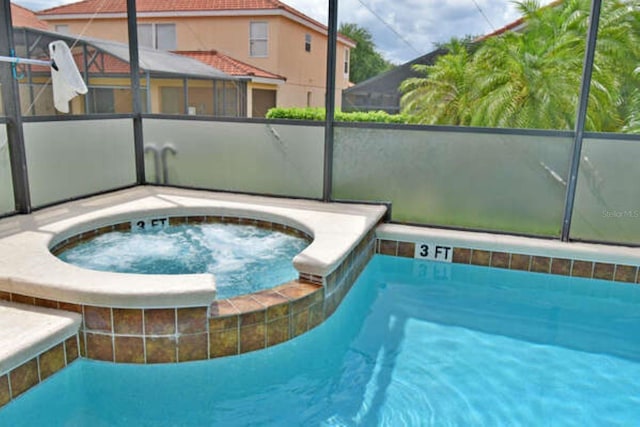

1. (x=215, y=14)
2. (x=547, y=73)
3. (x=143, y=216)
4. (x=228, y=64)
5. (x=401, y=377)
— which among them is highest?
(x=215, y=14)

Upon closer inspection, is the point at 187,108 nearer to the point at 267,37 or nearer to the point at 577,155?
the point at 267,37

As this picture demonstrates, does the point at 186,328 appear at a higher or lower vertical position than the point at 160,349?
higher

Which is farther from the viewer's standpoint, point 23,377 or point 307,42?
point 307,42

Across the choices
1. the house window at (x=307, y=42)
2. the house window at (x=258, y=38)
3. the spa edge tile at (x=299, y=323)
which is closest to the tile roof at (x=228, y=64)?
the house window at (x=258, y=38)

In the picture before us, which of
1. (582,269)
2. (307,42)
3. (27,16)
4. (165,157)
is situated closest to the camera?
(582,269)

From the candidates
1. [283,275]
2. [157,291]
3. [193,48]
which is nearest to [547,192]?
[283,275]

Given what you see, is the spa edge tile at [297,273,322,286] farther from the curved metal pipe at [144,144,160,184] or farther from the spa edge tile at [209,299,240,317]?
the curved metal pipe at [144,144,160,184]

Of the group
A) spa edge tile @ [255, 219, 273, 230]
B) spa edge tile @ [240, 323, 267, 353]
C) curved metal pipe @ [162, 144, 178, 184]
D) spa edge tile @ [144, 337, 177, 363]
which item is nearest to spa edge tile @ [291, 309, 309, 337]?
spa edge tile @ [240, 323, 267, 353]

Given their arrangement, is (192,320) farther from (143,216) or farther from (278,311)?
(143,216)

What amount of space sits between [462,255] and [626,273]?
1.38 m

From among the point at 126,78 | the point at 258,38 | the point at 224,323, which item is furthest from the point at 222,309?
the point at 258,38

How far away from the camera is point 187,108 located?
36.1 ft

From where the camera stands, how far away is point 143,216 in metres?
4.83

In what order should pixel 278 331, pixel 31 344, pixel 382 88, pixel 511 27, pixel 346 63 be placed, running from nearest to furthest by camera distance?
pixel 31 344 < pixel 278 331 < pixel 382 88 < pixel 511 27 < pixel 346 63
